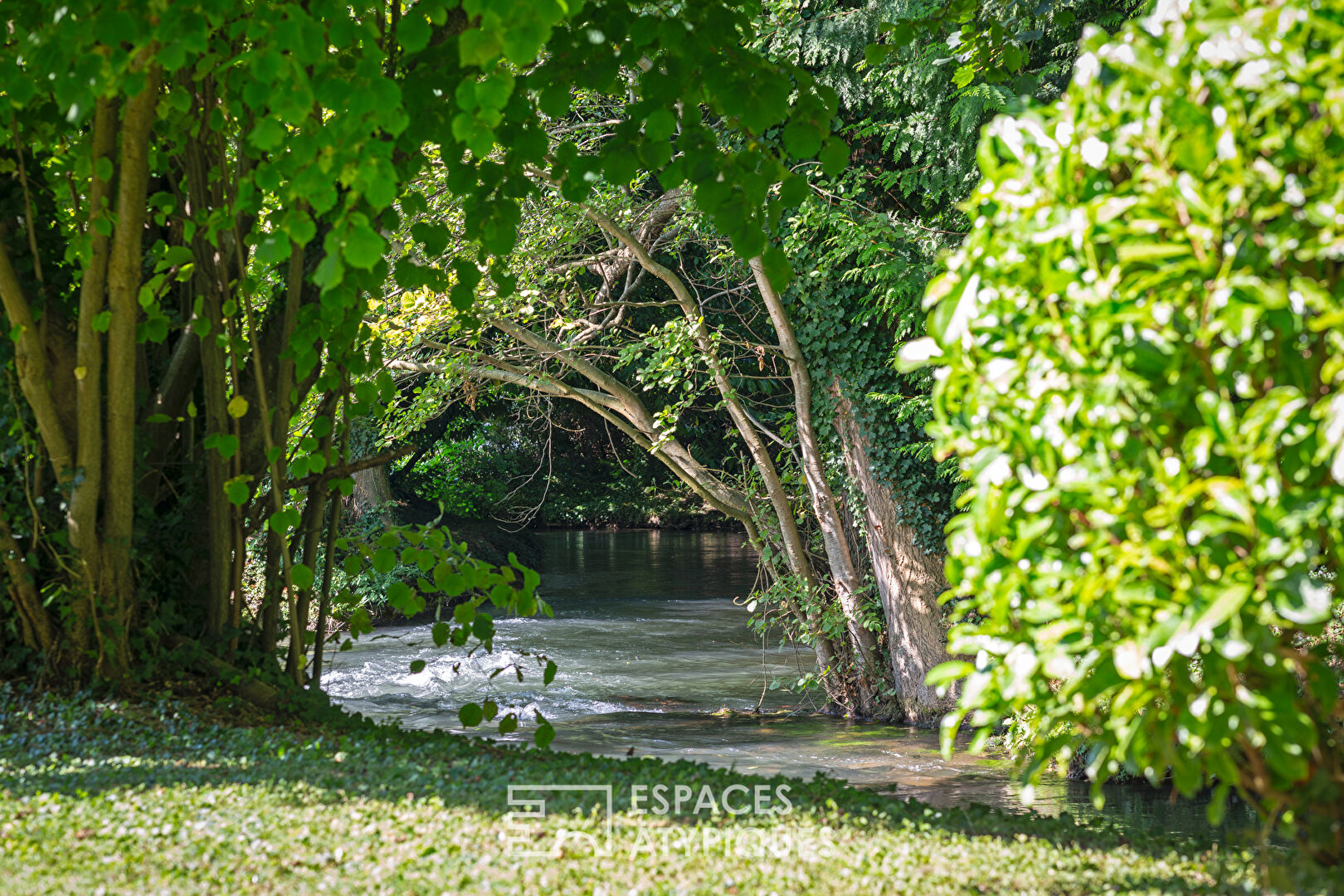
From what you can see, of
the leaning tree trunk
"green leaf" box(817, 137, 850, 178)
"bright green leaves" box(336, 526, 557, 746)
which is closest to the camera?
"green leaf" box(817, 137, 850, 178)

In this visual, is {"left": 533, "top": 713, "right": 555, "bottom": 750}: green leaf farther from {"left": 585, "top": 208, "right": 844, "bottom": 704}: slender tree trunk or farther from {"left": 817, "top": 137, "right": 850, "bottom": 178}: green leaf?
{"left": 585, "top": 208, "right": 844, "bottom": 704}: slender tree trunk

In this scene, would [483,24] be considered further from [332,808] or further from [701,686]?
[701,686]

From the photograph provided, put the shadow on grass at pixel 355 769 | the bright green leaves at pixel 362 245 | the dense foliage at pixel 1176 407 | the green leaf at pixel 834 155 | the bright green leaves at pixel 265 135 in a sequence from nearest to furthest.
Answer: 1. the dense foliage at pixel 1176 407
2. the bright green leaves at pixel 362 245
3. the bright green leaves at pixel 265 135
4. the shadow on grass at pixel 355 769
5. the green leaf at pixel 834 155

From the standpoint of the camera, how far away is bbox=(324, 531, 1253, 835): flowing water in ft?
23.4

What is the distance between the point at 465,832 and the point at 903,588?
663 centimetres

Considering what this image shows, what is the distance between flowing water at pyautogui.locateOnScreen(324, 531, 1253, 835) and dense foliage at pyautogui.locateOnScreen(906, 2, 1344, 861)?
1746 millimetres

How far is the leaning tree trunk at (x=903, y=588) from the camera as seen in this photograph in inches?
343

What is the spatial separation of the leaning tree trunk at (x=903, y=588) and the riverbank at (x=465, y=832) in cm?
520

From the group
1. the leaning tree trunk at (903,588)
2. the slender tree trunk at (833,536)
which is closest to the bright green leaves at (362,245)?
the slender tree trunk at (833,536)

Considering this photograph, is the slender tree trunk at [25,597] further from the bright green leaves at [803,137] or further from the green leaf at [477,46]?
the bright green leaves at [803,137]

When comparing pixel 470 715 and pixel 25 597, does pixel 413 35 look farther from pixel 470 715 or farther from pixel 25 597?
pixel 25 597

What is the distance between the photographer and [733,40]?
3.68 metres

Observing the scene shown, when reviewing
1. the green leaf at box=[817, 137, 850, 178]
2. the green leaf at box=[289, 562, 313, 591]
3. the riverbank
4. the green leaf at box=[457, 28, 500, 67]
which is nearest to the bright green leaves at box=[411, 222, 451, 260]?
the green leaf at box=[457, 28, 500, 67]

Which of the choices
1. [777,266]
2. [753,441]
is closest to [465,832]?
[777,266]
